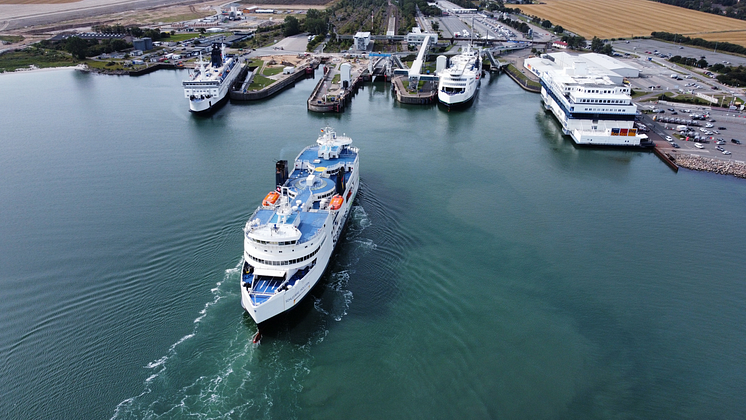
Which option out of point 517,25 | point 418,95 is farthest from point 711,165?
point 517,25

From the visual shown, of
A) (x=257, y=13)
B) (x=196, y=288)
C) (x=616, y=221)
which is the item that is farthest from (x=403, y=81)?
(x=257, y=13)

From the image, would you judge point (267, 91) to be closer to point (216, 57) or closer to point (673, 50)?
point (216, 57)

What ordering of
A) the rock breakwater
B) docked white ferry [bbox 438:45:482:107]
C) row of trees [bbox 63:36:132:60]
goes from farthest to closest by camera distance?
row of trees [bbox 63:36:132:60]
docked white ferry [bbox 438:45:482:107]
the rock breakwater

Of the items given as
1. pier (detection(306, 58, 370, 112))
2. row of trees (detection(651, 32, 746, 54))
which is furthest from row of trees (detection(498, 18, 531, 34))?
pier (detection(306, 58, 370, 112))

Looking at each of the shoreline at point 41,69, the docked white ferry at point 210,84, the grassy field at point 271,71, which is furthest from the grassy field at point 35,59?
the grassy field at point 271,71

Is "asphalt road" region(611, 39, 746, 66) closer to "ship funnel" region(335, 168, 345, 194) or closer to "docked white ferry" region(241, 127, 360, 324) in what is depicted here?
"ship funnel" region(335, 168, 345, 194)

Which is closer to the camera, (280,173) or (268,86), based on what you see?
(280,173)
